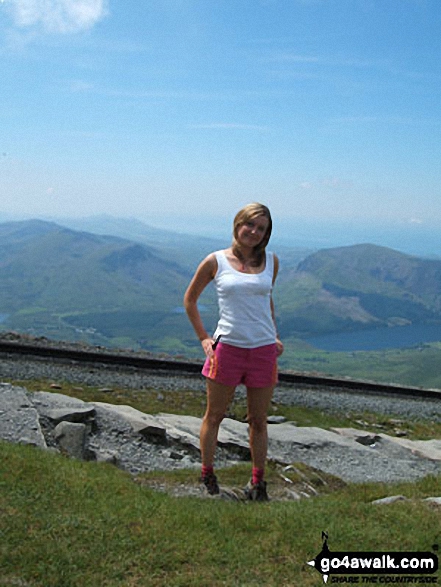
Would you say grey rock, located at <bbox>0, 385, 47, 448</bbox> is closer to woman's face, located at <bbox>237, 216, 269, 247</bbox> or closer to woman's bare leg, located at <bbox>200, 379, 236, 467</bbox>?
woman's bare leg, located at <bbox>200, 379, 236, 467</bbox>

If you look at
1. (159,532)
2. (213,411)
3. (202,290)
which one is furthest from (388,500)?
(202,290)

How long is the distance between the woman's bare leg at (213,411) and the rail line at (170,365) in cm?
926

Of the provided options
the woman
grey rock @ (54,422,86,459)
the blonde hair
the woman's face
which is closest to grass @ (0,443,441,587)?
the woman

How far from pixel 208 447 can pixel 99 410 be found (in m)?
3.40

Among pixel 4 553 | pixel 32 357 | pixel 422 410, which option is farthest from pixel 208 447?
pixel 422 410

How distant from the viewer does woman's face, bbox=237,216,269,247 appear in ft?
18.5

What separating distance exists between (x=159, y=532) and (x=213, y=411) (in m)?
1.59

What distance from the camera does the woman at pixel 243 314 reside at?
5.64m

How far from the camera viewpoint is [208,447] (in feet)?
20.6

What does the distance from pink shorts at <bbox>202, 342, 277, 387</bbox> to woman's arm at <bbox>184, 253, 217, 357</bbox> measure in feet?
0.42

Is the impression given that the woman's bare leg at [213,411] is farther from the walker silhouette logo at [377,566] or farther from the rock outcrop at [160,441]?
the walker silhouette logo at [377,566]

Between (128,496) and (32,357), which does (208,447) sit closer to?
(128,496)

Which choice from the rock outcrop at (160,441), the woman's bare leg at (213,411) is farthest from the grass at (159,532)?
the rock outcrop at (160,441)

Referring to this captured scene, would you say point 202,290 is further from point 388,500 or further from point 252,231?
point 388,500
